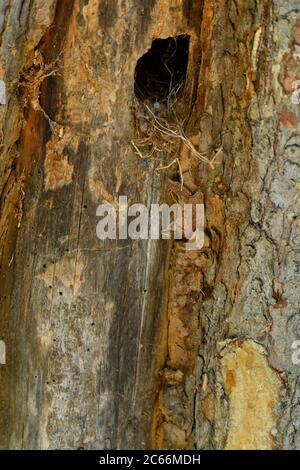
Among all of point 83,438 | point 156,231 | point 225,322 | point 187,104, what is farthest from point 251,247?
point 83,438

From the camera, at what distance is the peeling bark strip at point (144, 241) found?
2.27 meters

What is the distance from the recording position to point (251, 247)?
2.30 meters

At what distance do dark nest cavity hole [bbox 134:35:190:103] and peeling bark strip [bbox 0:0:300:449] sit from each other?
0.62 ft

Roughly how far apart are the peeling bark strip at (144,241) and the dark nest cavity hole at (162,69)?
0.19 m

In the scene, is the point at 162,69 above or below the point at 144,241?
above

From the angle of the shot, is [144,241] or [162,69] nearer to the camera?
[144,241]

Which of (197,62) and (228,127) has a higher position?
(197,62)

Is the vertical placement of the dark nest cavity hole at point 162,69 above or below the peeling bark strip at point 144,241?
above

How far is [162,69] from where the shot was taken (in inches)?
116

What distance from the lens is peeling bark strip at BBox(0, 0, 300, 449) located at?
227 cm

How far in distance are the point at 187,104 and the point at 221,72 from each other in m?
0.20

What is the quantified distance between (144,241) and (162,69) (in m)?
0.84
